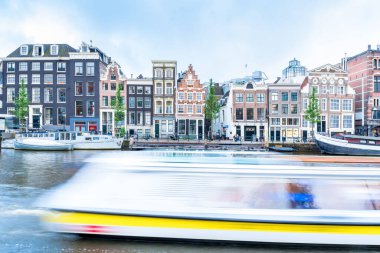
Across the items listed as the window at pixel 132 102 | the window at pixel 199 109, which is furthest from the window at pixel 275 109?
the window at pixel 132 102

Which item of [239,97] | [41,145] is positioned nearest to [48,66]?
[41,145]

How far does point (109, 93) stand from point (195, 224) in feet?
169

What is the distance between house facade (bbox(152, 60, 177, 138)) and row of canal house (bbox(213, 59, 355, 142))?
8.17 m

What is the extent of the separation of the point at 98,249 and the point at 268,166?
3.37 meters

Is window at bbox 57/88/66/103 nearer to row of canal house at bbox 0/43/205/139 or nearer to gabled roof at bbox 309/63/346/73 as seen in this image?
row of canal house at bbox 0/43/205/139

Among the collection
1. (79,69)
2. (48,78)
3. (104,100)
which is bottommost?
(104,100)

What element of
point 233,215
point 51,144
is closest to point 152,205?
point 233,215

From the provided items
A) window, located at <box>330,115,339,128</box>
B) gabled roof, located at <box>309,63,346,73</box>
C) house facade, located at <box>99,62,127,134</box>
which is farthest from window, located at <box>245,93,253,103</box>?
house facade, located at <box>99,62,127,134</box>

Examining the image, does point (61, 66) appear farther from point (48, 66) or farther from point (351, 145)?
point (351, 145)

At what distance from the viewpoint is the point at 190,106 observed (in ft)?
185

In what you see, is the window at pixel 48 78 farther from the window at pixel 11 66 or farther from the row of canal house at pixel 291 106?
the row of canal house at pixel 291 106

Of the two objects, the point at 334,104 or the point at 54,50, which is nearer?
the point at 334,104

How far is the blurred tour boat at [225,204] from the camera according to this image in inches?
274

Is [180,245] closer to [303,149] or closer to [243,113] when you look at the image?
[303,149]
